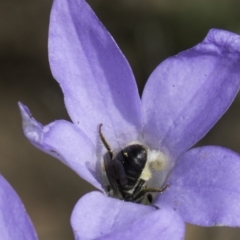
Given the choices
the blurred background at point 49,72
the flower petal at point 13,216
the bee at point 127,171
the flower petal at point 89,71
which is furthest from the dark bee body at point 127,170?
the blurred background at point 49,72

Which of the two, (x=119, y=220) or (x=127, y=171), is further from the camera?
(x=127, y=171)

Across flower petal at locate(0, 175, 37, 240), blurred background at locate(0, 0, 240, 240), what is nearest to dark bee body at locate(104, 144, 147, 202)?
flower petal at locate(0, 175, 37, 240)

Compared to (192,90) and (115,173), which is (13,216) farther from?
(192,90)

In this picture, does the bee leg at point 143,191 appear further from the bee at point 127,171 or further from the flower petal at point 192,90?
the flower petal at point 192,90

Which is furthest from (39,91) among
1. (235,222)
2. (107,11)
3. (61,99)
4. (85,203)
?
(235,222)

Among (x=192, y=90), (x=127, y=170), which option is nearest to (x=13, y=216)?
(x=127, y=170)

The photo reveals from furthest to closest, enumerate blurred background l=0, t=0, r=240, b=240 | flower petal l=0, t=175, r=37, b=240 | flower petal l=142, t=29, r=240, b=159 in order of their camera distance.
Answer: blurred background l=0, t=0, r=240, b=240
flower petal l=142, t=29, r=240, b=159
flower petal l=0, t=175, r=37, b=240

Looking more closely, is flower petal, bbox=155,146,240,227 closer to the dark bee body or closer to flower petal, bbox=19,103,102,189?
the dark bee body
